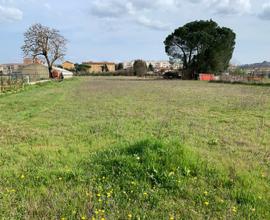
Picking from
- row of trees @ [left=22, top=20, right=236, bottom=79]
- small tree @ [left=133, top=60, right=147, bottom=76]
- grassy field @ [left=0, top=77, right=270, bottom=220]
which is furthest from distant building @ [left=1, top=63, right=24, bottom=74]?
small tree @ [left=133, top=60, right=147, bottom=76]

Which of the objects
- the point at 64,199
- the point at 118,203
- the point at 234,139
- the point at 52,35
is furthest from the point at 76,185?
the point at 52,35

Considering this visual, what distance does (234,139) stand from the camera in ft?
22.8

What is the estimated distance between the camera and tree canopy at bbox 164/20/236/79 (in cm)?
5441

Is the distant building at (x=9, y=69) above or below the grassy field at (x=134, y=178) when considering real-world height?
above

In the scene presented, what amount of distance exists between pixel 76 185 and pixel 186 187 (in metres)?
1.44

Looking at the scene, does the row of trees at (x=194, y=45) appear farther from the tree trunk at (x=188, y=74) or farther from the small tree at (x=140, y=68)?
the small tree at (x=140, y=68)

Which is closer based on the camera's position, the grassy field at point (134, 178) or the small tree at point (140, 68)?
the grassy field at point (134, 178)

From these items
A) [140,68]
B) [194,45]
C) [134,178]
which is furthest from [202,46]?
[134,178]

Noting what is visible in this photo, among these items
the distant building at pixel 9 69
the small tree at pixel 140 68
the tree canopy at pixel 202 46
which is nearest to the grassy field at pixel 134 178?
the distant building at pixel 9 69

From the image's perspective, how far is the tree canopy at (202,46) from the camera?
5441cm

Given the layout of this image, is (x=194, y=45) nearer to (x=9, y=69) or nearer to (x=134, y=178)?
(x=9, y=69)

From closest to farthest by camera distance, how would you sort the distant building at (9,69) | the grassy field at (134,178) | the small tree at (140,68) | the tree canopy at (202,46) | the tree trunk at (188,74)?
the grassy field at (134,178)
the distant building at (9,69)
the tree canopy at (202,46)
the tree trunk at (188,74)
the small tree at (140,68)

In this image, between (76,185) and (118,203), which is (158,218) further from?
(76,185)

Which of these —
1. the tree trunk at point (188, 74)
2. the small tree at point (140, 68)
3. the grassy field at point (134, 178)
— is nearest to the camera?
the grassy field at point (134, 178)
